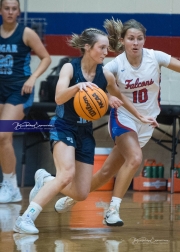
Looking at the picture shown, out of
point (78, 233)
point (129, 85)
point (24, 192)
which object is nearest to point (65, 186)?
point (78, 233)

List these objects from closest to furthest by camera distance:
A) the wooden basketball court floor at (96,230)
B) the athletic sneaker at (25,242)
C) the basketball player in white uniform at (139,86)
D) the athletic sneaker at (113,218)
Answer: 1. the athletic sneaker at (25,242)
2. the wooden basketball court floor at (96,230)
3. the athletic sneaker at (113,218)
4. the basketball player in white uniform at (139,86)

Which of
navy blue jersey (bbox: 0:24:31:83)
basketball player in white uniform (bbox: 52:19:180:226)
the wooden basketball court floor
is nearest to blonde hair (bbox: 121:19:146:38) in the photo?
basketball player in white uniform (bbox: 52:19:180:226)

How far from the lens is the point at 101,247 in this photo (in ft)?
14.4

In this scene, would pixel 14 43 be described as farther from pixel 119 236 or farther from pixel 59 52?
pixel 119 236

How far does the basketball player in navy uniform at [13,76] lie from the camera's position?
6.76 meters

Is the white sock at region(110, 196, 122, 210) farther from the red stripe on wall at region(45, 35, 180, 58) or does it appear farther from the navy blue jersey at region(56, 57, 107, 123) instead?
the red stripe on wall at region(45, 35, 180, 58)

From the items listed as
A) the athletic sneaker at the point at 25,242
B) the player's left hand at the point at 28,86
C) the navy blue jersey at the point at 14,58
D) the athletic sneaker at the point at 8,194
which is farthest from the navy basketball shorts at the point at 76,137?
the navy blue jersey at the point at 14,58

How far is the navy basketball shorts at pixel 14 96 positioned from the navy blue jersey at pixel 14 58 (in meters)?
0.07

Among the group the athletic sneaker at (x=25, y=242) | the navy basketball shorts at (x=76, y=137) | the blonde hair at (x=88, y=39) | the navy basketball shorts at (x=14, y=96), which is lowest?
the athletic sneaker at (x=25, y=242)

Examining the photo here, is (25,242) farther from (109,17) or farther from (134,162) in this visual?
(109,17)

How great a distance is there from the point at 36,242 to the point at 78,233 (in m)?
0.51

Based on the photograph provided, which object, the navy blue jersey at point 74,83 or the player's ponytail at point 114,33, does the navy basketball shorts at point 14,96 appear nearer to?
the player's ponytail at point 114,33

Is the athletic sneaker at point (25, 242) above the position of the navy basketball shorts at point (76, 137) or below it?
below

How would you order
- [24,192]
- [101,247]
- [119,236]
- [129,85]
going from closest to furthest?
[101,247] < [119,236] < [129,85] < [24,192]
